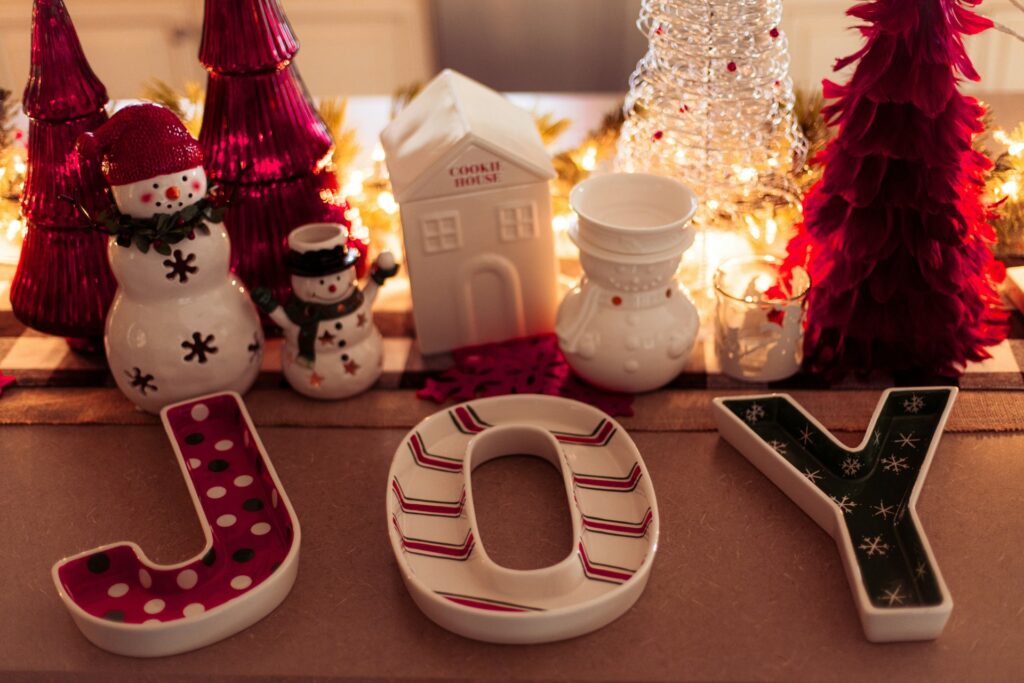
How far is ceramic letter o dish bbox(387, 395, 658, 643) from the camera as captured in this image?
2.24ft

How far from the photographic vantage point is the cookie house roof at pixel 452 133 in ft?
2.95

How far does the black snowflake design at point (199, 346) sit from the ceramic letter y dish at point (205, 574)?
2.8 inches

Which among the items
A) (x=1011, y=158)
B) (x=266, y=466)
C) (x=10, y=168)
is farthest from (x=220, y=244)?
(x=1011, y=158)

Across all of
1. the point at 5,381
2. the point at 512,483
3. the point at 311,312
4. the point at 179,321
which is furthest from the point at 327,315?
the point at 5,381

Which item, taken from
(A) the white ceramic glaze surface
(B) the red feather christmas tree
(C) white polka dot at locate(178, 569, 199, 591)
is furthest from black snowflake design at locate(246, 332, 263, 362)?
(B) the red feather christmas tree

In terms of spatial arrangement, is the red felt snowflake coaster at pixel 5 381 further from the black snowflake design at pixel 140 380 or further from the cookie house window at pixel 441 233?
the cookie house window at pixel 441 233

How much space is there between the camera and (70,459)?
88 cm

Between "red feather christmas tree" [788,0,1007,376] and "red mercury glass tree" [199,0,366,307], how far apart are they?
18.1 inches

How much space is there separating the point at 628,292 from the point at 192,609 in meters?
0.43

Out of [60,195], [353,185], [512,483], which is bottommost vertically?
[512,483]

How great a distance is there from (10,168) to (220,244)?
0.36 meters

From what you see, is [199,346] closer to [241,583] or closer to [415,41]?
[241,583]

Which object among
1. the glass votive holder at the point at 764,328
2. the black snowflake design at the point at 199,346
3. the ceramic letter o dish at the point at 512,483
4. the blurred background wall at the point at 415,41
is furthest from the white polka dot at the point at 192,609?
the blurred background wall at the point at 415,41

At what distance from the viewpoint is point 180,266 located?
840 millimetres
